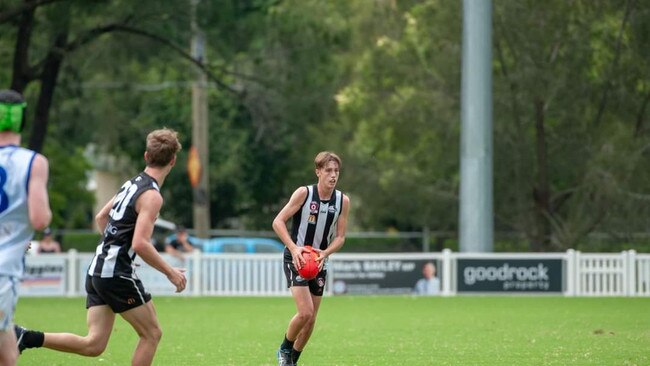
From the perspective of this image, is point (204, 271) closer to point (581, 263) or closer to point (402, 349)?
point (581, 263)

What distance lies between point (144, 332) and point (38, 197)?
6.24 ft

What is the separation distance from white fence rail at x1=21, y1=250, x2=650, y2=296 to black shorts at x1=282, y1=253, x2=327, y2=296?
55.8ft

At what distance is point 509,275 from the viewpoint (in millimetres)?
28875

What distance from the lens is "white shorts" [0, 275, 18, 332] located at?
292 inches

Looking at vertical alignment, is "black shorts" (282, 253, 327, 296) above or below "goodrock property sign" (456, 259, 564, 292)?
below

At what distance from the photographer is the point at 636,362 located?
40.8 ft

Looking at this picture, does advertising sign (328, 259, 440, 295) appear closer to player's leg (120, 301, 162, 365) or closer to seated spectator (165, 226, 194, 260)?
seated spectator (165, 226, 194, 260)

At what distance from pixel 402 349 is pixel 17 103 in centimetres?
783

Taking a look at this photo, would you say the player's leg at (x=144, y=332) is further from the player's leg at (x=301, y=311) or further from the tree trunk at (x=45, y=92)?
the tree trunk at (x=45, y=92)

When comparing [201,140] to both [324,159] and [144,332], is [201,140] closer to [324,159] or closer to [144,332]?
[324,159]

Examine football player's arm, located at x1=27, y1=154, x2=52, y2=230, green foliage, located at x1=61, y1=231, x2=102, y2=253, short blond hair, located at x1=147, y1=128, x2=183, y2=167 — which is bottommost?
football player's arm, located at x1=27, y1=154, x2=52, y2=230

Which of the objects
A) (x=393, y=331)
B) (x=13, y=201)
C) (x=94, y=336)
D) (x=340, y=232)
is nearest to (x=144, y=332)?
(x=94, y=336)

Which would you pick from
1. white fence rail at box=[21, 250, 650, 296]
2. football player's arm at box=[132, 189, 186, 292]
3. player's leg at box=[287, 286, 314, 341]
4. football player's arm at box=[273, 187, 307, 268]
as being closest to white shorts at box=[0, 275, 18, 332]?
football player's arm at box=[132, 189, 186, 292]

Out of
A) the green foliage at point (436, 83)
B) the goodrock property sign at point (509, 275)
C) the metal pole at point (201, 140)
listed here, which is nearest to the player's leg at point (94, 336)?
the goodrock property sign at point (509, 275)
